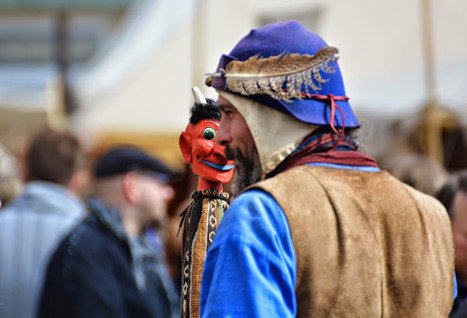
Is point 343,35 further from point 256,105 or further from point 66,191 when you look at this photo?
point 256,105

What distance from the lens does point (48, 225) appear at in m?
4.18

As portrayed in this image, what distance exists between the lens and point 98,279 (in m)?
3.88

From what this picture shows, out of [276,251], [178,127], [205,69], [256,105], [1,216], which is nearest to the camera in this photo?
[276,251]

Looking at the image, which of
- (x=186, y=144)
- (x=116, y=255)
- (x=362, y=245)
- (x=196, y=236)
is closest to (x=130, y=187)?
(x=116, y=255)

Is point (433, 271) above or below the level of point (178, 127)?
above

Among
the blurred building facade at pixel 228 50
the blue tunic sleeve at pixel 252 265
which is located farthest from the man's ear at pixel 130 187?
the blue tunic sleeve at pixel 252 265

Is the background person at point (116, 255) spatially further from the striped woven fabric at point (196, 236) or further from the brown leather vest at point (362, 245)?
the brown leather vest at point (362, 245)

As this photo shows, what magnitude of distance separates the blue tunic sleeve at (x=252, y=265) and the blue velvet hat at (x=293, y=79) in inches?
9.6

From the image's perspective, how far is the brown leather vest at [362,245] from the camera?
162 cm

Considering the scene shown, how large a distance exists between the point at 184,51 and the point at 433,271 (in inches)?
300

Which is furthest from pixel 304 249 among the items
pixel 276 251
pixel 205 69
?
pixel 205 69

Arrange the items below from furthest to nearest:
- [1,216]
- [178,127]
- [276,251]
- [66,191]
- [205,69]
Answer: [178,127] < [205,69] < [66,191] < [1,216] < [276,251]

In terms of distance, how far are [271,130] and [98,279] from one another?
7.60ft

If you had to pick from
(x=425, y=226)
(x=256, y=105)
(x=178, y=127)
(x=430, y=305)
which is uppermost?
(x=256, y=105)
